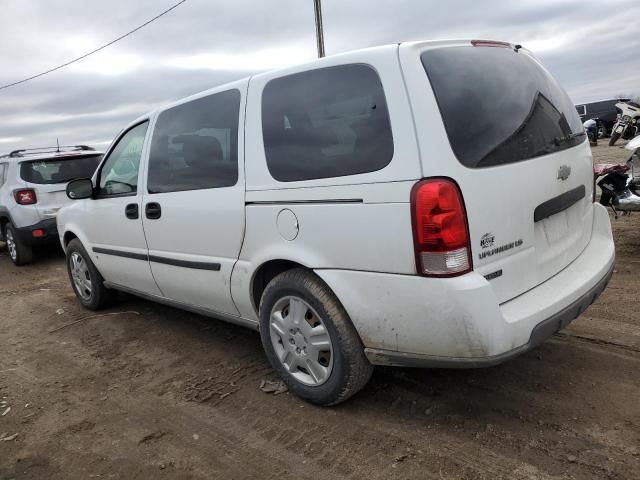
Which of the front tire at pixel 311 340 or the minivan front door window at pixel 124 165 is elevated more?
the minivan front door window at pixel 124 165

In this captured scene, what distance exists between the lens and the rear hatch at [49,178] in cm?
806

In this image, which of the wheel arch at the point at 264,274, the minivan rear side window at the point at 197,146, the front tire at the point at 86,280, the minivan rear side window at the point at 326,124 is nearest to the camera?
the minivan rear side window at the point at 326,124

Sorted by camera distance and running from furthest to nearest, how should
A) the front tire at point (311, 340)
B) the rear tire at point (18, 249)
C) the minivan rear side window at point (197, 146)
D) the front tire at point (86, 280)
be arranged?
the rear tire at point (18, 249) < the front tire at point (86, 280) < the minivan rear side window at point (197, 146) < the front tire at point (311, 340)

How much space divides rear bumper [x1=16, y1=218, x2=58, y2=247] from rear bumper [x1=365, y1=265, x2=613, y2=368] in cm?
683

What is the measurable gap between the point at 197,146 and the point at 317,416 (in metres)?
1.87

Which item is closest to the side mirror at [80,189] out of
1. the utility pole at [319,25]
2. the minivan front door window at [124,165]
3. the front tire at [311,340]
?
the minivan front door window at [124,165]

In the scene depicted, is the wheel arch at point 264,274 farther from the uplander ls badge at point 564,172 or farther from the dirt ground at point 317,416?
the uplander ls badge at point 564,172

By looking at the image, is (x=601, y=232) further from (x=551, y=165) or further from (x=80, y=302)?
(x=80, y=302)

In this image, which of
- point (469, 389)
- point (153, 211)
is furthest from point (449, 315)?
point (153, 211)

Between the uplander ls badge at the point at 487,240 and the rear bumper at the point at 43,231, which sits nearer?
the uplander ls badge at the point at 487,240

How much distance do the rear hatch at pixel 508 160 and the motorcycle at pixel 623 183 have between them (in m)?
2.52

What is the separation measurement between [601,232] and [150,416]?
2910 millimetres

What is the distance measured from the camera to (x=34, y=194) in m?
8.05

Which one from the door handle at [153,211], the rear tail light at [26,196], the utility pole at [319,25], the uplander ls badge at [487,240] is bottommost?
the uplander ls badge at [487,240]
